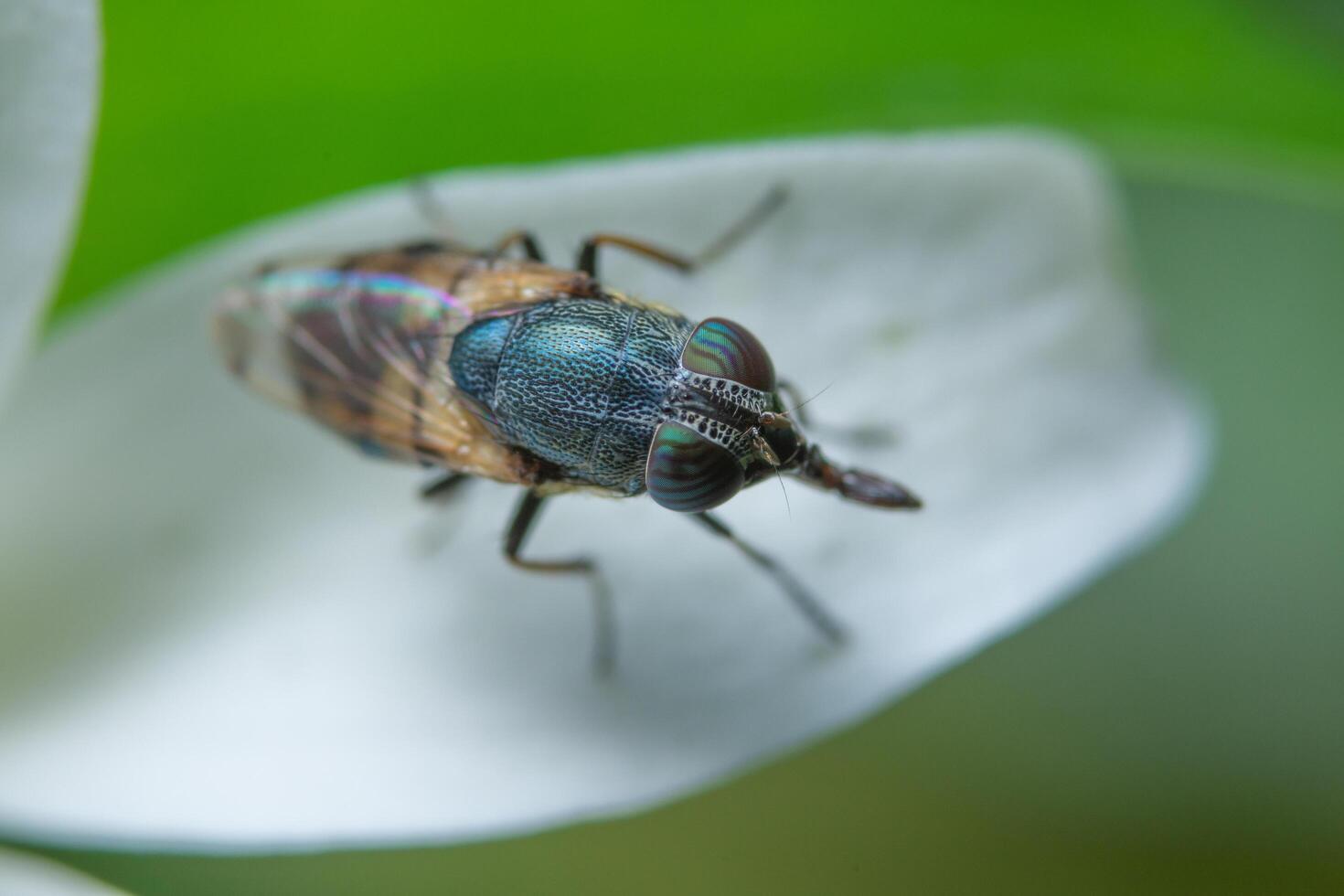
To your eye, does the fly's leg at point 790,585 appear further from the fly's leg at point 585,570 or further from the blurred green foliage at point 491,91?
the blurred green foliage at point 491,91

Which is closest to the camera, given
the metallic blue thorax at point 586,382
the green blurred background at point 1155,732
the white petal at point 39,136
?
the white petal at point 39,136

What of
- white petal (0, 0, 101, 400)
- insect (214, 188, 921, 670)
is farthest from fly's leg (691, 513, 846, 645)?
white petal (0, 0, 101, 400)

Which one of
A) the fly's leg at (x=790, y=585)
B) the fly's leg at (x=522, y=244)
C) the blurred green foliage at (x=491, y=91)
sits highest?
the blurred green foliage at (x=491, y=91)

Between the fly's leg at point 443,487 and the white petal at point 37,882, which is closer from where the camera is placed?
the white petal at point 37,882

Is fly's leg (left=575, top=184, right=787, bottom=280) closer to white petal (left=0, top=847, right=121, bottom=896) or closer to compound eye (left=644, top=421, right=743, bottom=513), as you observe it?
compound eye (left=644, top=421, right=743, bottom=513)

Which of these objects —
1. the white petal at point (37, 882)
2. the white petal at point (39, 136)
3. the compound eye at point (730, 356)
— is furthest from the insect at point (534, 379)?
the white petal at point (37, 882)

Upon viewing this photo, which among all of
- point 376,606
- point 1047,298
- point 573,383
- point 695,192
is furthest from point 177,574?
point 1047,298

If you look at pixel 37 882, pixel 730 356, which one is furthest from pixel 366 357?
pixel 37 882
